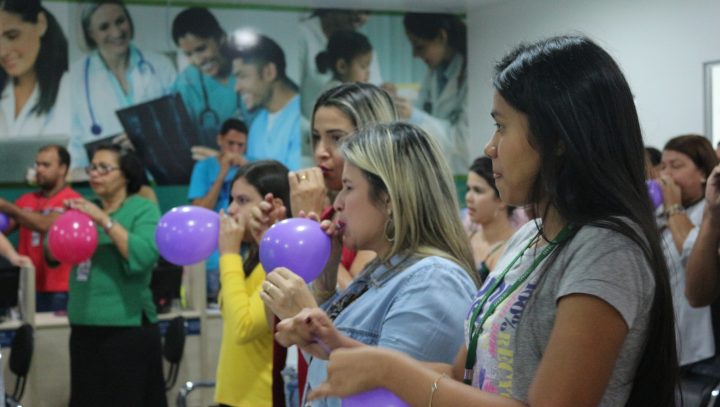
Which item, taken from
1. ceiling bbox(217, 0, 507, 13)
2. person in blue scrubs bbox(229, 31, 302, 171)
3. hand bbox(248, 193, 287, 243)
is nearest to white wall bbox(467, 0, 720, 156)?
ceiling bbox(217, 0, 507, 13)

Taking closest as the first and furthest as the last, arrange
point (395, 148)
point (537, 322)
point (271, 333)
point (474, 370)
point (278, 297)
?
point (537, 322)
point (474, 370)
point (278, 297)
point (395, 148)
point (271, 333)

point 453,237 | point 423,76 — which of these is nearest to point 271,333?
point 453,237

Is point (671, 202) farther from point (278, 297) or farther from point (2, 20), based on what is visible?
point (2, 20)

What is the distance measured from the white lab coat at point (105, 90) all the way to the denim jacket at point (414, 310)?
699cm

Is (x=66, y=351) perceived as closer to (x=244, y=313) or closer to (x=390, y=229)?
(x=244, y=313)

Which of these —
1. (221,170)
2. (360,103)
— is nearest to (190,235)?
(360,103)

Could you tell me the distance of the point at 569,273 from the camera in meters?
1.18

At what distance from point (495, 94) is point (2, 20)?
25.0 ft

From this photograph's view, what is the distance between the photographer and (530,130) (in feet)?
4.13

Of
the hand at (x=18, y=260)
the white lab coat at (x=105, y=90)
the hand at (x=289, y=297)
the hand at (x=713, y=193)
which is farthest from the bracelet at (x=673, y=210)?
the white lab coat at (x=105, y=90)

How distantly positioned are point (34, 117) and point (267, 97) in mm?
2182

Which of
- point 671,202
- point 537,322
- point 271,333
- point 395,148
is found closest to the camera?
point 537,322

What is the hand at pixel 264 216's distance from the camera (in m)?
2.54

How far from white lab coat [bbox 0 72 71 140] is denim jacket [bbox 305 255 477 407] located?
23.0ft
